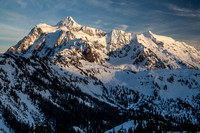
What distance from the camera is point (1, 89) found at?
4636 inches

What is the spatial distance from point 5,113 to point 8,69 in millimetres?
81650

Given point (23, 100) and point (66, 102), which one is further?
point (66, 102)

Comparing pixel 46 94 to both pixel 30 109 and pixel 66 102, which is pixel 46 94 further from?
pixel 30 109

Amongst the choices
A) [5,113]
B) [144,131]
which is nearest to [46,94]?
[5,113]

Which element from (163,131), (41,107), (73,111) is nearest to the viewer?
(163,131)

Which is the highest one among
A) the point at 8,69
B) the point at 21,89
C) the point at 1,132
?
the point at 8,69

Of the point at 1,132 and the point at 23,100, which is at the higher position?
the point at 23,100

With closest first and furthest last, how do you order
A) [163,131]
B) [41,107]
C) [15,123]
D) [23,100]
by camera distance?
[15,123] < [163,131] < [23,100] < [41,107]

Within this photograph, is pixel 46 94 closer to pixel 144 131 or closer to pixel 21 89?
pixel 21 89

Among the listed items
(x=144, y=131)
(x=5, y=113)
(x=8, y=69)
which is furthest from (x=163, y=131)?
(x=8, y=69)

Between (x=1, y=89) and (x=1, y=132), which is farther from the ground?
(x=1, y=89)

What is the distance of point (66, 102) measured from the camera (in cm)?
19138

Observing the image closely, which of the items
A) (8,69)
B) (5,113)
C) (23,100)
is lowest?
(5,113)

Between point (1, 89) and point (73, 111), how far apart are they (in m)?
86.5
